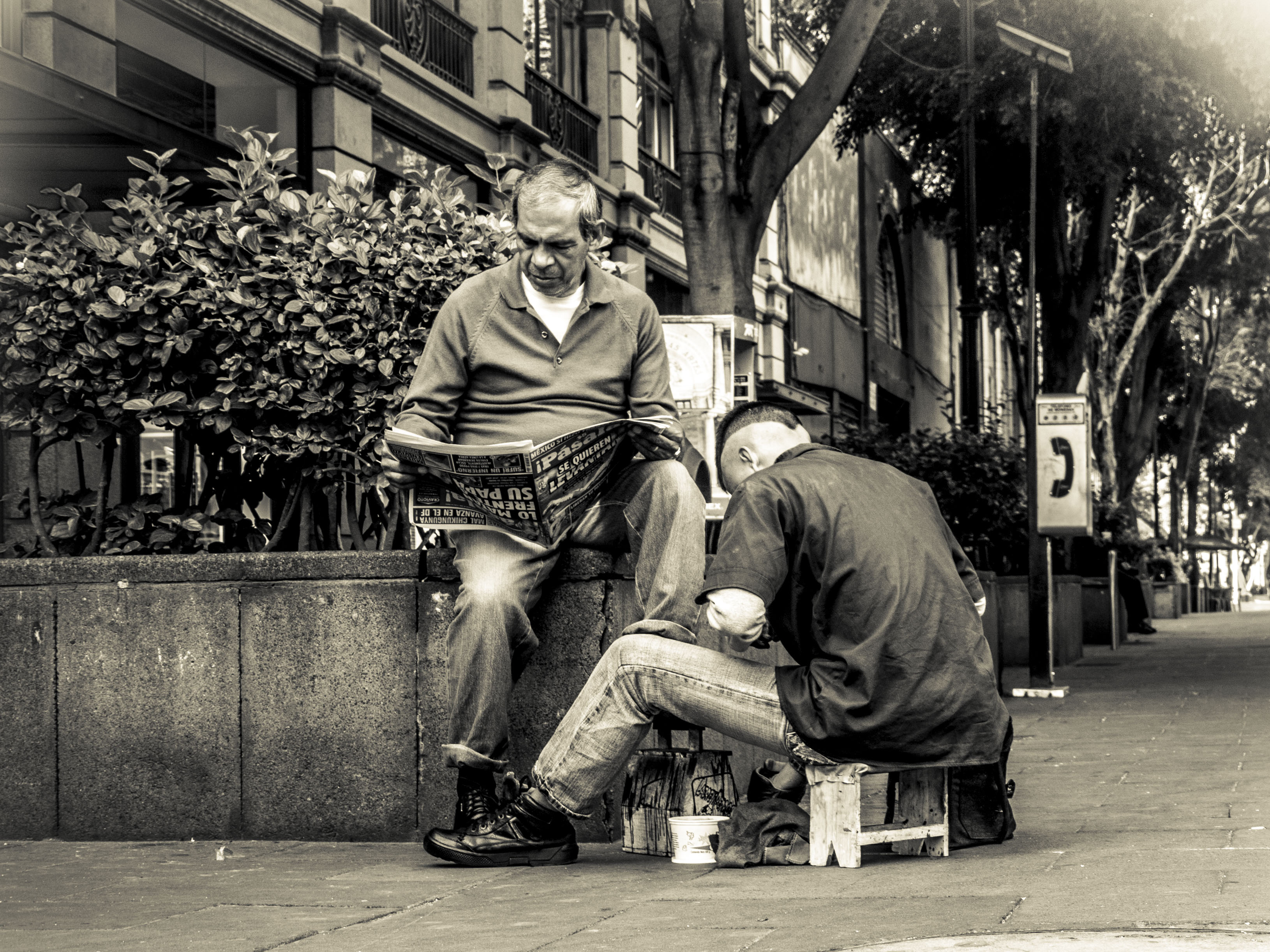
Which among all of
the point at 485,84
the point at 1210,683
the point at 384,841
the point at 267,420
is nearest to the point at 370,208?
the point at 267,420

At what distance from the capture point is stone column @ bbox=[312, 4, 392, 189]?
14867 millimetres

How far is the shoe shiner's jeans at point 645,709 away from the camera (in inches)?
189

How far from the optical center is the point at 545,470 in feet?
16.4

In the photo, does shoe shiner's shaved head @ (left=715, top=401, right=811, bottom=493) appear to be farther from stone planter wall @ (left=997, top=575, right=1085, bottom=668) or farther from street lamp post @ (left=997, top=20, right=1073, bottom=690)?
stone planter wall @ (left=997, top=575, right=1085, bottom=668)

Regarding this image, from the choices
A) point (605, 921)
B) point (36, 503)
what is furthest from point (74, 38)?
point (605, 921)

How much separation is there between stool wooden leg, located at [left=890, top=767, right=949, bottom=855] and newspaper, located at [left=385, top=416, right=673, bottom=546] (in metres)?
1.29

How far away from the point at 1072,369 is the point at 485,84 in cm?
893

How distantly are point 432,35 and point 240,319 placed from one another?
11.9 m

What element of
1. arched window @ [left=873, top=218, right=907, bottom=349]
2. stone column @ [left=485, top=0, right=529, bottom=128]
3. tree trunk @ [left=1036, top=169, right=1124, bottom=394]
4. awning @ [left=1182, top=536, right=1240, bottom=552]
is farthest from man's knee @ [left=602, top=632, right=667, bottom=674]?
awning @ [left=1182, top=536, right=1240, bottom=552]

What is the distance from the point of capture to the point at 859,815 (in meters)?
4.79

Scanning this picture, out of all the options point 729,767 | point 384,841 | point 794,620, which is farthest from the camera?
point 384,841

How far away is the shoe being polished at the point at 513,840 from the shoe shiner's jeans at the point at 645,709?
0.31ft

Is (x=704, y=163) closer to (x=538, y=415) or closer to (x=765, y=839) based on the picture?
(x=538, y=415)

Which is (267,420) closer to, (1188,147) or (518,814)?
(518,814)
